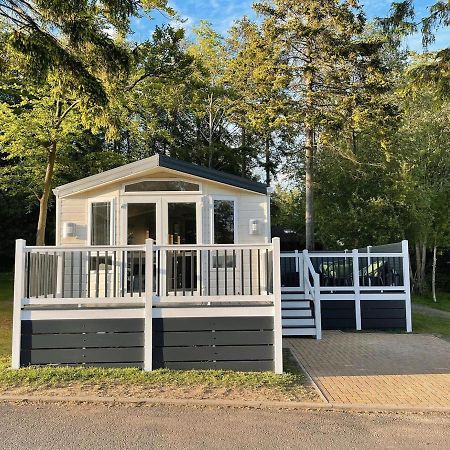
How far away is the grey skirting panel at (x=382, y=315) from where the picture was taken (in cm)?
989

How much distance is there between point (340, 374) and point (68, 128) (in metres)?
10.5

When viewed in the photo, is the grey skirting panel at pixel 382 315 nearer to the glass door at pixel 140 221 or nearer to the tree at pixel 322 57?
the glass door at pixel 140 221

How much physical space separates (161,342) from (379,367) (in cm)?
313

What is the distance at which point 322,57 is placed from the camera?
15875 mm

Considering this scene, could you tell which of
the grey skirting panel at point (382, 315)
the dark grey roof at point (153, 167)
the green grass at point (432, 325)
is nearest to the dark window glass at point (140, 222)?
the dark grey roof at point (153, 167)

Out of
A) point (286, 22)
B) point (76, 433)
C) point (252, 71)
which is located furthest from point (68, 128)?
point (76, 433)

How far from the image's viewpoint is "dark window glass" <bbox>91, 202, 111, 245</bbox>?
8938 millimetres

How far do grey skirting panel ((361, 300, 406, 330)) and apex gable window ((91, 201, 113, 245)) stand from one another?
18.9ft

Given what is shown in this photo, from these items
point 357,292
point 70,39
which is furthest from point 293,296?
point 70,39

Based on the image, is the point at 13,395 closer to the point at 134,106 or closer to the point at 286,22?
the point at 134,106

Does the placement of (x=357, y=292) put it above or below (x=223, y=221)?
below

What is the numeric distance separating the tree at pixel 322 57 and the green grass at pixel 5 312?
33.0ft

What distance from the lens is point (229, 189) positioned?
357 inches

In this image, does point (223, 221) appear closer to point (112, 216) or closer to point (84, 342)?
point (112, 216)
